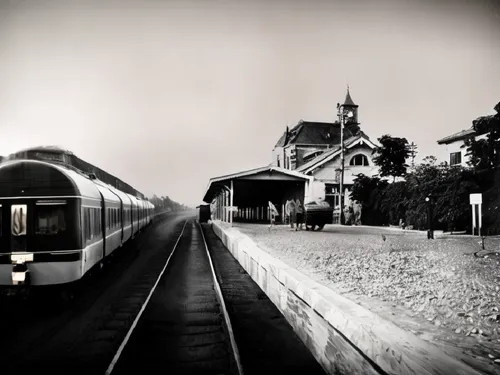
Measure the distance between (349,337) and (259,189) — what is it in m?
26.6

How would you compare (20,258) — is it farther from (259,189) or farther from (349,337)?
(259,189)

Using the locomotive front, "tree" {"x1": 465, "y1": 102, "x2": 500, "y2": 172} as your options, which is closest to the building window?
Result: "tree" {"x1": 465, "y1": 102, "x2": 500, "y2": 172}

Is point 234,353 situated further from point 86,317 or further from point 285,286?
point 86,317

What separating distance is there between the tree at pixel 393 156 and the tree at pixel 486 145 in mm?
2609

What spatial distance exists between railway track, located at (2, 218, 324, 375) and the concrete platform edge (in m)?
0.35

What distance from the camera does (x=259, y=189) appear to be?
1216 inches

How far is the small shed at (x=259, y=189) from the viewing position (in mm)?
23344

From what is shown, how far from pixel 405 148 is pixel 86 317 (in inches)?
313

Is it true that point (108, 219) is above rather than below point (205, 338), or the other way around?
above

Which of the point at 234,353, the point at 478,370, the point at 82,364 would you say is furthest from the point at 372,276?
the point at 82,364

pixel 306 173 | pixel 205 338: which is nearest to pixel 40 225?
pixel 205 338

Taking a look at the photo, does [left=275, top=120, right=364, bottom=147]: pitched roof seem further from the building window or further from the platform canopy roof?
the building window

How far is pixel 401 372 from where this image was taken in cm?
337

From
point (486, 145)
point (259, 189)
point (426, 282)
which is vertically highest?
point (486, 145)
